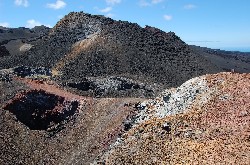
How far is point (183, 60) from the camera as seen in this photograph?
3935 inches

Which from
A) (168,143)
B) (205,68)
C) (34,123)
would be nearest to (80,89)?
(34,123)

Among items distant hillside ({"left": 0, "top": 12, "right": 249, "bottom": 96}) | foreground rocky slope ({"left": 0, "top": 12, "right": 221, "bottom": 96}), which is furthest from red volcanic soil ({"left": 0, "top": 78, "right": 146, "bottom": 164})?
foreground rocky slope ({"left": 0, "top": 12, "right": 221, "bottom": 96})

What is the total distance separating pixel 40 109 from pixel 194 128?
2299 cm

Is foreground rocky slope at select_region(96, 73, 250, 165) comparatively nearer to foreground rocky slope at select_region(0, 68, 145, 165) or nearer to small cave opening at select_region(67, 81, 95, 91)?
foreground rocky slope at select_region(0, 68, 145, 165)

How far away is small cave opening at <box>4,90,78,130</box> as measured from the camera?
156 ft

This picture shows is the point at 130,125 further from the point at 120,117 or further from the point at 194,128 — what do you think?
the point at 194,128

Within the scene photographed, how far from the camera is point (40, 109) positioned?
49.4m

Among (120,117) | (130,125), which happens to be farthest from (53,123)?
Answer: (130,125)

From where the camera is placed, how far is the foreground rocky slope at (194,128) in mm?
29828

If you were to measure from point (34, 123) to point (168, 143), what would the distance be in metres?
21.2

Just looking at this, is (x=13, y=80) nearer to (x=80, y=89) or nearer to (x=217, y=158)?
(x=80, y=89)

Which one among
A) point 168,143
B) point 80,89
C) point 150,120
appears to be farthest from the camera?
point 80,89

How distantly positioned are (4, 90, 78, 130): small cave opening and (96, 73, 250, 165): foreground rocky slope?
40.4 feet

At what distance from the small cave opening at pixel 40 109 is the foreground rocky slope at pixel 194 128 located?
12.3 m
